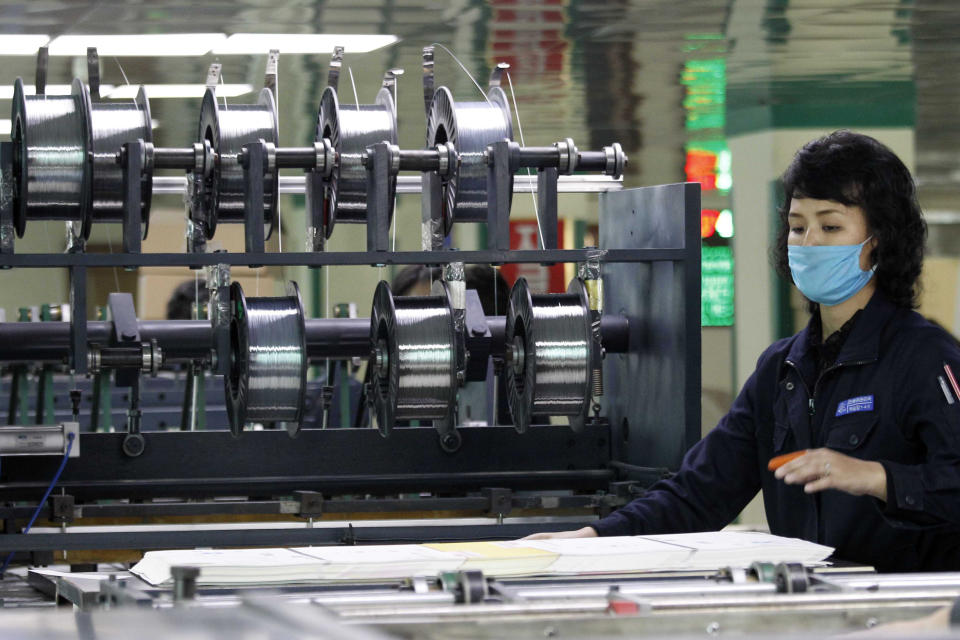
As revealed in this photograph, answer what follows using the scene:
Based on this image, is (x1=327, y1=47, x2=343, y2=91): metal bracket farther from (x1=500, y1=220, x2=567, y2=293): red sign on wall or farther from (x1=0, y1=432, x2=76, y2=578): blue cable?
(x1=500, y1=220, x2=567, y2=293): red sign on wall

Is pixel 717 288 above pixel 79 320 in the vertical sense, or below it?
below

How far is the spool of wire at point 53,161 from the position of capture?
317cm

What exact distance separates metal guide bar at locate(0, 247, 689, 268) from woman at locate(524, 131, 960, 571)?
1.92ft

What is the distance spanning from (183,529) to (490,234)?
38.9 inches

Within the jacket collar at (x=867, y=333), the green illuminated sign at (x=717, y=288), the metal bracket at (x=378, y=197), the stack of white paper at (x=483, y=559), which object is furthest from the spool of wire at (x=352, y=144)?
the green illuminated sign at (x=717, y=288)

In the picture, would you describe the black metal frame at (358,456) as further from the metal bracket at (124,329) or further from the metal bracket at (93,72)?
the metal bracket at (93,72)

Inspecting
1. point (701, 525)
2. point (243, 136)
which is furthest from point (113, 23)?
point (701, 525)

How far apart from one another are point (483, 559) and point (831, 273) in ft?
3.30

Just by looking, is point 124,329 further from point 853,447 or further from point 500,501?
point 853,447

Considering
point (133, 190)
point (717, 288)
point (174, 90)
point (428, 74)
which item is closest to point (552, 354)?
point (428, 74)

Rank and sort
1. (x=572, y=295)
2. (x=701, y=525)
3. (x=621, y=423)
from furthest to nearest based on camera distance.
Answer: (x=621, y=423) → (x=572, y=295) → (x=701, y=525)

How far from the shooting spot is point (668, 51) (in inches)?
283

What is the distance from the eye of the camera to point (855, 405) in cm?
264

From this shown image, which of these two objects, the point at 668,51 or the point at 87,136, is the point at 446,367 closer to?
the point at 87,136
